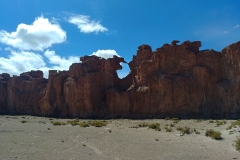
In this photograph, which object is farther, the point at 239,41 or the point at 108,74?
the point at 108,74

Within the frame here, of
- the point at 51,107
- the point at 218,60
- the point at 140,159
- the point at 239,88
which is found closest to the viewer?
the point at 140,159

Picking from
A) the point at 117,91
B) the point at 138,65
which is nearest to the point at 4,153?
the point at 117,91

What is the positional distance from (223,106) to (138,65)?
70.0ft

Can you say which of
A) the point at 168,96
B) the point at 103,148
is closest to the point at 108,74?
the point at 168,96

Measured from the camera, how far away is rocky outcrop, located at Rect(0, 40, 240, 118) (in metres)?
44.4

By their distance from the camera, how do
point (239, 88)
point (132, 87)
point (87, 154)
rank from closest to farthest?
point (87, 154) → point (239, 88) → point (132, 87)

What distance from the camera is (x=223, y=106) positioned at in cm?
4278

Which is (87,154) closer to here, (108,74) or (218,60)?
(218,60)

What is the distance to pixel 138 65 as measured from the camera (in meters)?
56.1

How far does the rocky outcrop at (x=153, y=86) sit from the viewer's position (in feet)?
146

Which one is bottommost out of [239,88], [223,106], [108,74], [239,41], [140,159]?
[140,159]

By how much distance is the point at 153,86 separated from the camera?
49.2m

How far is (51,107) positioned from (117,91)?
2141 cm

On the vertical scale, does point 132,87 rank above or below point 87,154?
above
